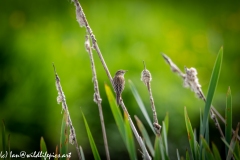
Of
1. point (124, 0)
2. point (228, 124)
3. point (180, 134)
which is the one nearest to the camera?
point (228, 124)

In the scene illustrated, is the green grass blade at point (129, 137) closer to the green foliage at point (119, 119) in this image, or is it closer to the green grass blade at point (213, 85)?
the green foliage at point (119, 119)

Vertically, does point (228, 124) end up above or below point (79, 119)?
below

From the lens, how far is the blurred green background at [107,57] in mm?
1621

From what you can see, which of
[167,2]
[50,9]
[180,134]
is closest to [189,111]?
[180,134]

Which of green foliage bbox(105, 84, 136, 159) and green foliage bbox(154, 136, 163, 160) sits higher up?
green foliage bbox(105, 84, 136, 159)

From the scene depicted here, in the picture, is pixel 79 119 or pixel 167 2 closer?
pixel 79 119

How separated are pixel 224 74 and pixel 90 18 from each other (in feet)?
2.33

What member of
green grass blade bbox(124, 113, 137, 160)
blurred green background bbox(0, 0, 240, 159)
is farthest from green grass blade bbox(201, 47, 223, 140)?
blurred green background bbox(0, 0, 240, 159)

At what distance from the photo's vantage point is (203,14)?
73.5 inches

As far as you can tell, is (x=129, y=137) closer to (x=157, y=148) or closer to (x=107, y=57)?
(x=157, y=148)

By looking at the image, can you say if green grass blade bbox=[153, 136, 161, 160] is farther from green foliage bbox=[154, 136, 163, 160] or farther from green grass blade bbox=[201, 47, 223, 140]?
green grass blade bbox=[201, 47, 223, 140]

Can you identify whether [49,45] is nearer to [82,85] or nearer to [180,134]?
[82,85]

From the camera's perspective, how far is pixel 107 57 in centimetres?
171

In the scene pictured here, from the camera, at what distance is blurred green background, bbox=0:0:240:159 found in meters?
1.62
